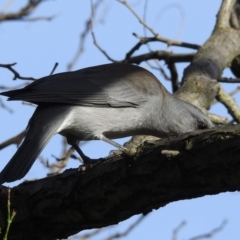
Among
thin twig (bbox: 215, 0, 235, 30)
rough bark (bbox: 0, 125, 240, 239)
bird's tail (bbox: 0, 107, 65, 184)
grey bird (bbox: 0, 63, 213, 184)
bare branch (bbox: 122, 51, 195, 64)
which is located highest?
thin twig (bbox: 215, 0, 235, 30)

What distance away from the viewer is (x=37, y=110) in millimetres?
4922

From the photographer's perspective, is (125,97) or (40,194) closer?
(40,194)

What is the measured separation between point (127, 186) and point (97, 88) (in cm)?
208

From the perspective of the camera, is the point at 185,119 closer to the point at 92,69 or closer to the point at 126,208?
the point at 92,69

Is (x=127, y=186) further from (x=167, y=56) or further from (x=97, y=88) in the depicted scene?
(x=167, y=56)

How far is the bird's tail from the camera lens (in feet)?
13.4

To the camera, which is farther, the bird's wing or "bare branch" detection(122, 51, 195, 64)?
"bare branch" detection(122, 51, 195, 64)

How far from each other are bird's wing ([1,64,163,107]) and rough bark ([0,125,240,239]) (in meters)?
1.07

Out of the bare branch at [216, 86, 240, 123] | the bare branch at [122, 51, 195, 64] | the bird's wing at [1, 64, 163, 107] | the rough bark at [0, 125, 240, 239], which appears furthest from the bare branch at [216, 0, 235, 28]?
the rough bark at [0, 125, 240, 239]

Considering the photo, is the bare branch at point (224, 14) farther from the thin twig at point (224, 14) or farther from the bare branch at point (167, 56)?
the bare branch at point (167, 56)

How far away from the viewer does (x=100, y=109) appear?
5.17 m

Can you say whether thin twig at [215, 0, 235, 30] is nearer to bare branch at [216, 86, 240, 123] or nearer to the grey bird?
bare branch at [216, 86, 240, 123]

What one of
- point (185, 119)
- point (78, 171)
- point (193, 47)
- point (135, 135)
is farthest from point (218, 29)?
point (78, 171)

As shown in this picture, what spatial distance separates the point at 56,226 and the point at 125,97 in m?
1.89
